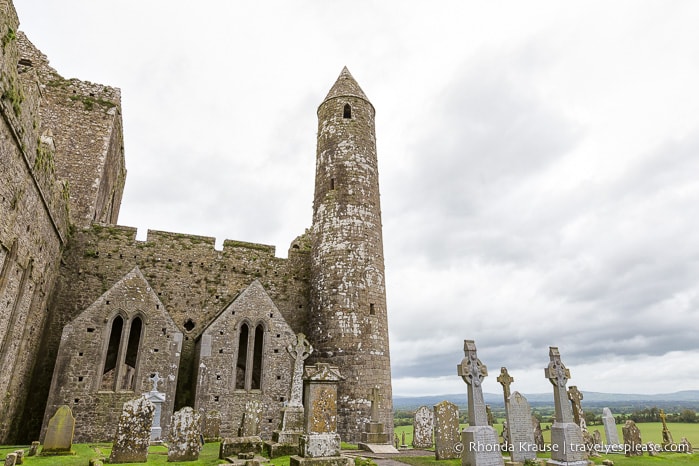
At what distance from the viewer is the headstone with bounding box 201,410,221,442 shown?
12797mm

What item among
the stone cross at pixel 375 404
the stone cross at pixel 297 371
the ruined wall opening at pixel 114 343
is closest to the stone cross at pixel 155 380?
the ruined wall opening at pixel 114 343

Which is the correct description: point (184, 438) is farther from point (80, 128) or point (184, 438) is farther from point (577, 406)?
point (80, 128)

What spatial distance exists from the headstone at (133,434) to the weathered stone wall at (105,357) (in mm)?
4577

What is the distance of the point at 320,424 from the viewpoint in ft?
27.1

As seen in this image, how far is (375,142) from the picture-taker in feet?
64.8

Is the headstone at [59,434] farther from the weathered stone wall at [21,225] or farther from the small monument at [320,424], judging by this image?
the small monument at [320,424]

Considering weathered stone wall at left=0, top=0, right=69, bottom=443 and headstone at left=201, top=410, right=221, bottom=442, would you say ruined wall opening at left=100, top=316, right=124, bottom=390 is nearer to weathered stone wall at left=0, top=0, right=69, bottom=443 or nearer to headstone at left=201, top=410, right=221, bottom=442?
weathered stone wall at left=0, top=0, right=69, bottom=443

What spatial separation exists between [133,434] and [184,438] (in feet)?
3.29

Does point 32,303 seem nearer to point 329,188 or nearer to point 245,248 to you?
point 245,248

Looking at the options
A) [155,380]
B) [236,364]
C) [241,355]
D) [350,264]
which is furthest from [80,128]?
[350,264]

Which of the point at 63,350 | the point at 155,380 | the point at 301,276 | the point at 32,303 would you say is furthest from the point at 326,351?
the point at 32,303

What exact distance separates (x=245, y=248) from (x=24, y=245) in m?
8.55

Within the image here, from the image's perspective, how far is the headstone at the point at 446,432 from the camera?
426 inches

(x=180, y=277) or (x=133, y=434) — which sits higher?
(x=180, y=277)
